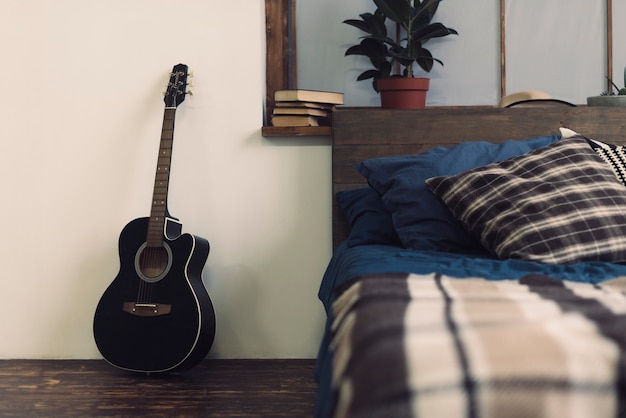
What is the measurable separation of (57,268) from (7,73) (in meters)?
0.74

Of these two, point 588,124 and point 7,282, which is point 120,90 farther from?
point 588,124

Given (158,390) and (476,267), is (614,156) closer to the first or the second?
(476,267)

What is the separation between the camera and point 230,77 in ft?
8.79

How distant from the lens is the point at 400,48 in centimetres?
265

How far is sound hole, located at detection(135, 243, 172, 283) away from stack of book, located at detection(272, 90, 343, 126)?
622 millimetres

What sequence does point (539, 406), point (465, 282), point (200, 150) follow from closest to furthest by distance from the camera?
point (539, 406), point (465, 282), point (200, 150)

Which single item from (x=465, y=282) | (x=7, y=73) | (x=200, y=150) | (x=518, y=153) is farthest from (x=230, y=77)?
(x=465, y=282)

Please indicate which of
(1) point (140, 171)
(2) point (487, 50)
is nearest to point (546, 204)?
(2) point (487, 50)

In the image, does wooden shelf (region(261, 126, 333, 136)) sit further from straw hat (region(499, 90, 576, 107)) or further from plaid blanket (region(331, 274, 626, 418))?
plaid blanket (region(331, 274, 626, 418))

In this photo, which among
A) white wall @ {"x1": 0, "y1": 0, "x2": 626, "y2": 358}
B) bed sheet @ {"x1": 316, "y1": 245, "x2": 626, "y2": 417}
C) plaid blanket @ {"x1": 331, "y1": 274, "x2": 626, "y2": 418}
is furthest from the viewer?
white wall @ {"x1": 0, "y1": 0, "x2": 626, "y2": 358}

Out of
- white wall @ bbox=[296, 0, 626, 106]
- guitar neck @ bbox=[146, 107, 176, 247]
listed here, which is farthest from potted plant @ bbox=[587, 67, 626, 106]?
guitar neck @ bbox=[146, 107, 176, 247]

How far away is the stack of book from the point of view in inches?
103

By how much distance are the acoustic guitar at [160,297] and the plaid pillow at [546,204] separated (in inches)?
36.4

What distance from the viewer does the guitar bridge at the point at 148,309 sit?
2.46m
